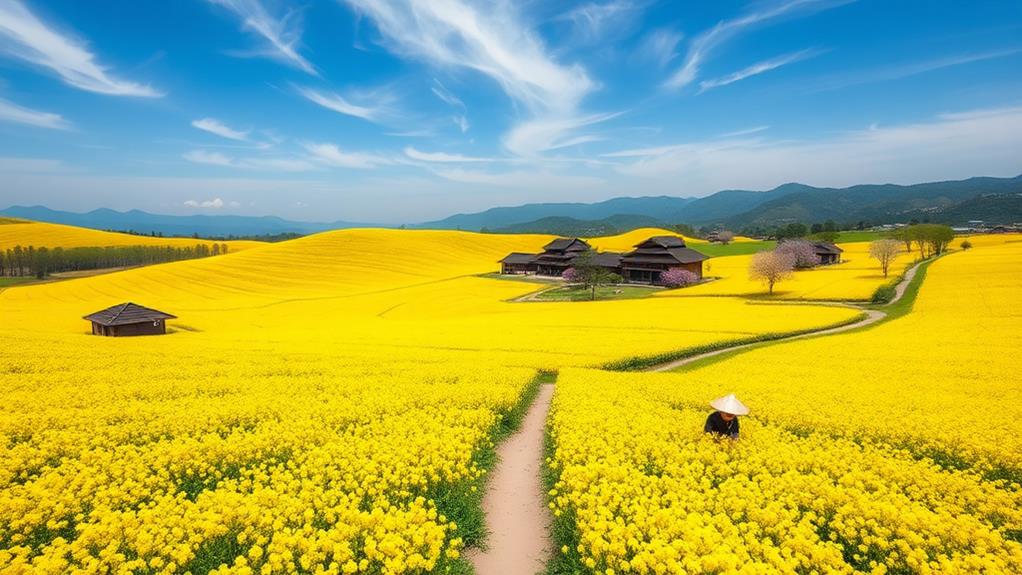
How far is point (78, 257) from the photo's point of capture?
113 metres

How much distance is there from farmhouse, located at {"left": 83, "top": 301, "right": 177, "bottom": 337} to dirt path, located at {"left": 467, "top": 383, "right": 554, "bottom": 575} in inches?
1417

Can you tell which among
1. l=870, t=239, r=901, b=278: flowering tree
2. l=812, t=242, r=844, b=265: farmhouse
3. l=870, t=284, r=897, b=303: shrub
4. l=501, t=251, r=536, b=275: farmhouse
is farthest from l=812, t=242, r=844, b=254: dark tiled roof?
l=501, t=251, r=536, b=275: farmhouse

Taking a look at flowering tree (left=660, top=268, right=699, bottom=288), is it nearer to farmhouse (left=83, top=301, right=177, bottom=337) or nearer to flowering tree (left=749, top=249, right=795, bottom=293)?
flowering tree (left=749, top=249, right=795, bottom=293)

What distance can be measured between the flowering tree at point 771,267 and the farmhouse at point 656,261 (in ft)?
46.8

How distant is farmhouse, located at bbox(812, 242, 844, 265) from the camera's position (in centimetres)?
8625

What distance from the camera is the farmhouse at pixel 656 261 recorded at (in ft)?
236

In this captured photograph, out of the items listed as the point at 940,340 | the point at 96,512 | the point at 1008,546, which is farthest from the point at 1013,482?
the point at 940,340

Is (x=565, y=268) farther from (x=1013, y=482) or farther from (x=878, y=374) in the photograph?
A: (x=1013, y=482)

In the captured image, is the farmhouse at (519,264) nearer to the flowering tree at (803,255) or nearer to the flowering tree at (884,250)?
the flowering tree at (803,255)

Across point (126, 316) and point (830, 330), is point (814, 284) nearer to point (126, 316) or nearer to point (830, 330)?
point (830, 330)

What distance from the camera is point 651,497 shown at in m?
9.27

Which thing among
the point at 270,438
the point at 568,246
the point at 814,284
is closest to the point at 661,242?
Answer: the point at 568,246

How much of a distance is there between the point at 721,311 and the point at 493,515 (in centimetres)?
3799

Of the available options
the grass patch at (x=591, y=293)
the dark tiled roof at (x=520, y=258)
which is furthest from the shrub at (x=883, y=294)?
the dark tiled roof at (x=520, y=258)
